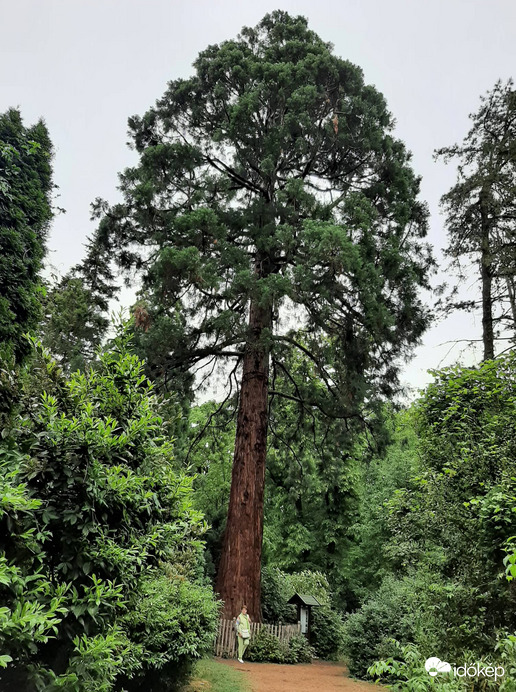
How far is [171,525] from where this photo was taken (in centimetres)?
386

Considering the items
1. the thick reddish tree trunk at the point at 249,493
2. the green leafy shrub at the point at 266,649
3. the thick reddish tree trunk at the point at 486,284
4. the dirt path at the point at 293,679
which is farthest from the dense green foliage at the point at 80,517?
the thick reddish tree trunk at the point at 486,284

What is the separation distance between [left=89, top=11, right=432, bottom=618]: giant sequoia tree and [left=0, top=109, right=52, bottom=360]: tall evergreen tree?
2.37 m

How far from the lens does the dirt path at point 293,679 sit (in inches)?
318

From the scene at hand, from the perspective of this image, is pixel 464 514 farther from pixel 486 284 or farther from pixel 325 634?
pixel 325 634

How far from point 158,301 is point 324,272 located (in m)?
3.48

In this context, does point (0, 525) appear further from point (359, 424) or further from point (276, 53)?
point (276, 53)

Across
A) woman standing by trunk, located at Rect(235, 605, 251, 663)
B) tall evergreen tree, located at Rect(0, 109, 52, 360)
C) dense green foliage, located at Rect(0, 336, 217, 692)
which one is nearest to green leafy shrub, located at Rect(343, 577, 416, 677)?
woman standing by trunk, located at Rect(235, 605, 251, 663)

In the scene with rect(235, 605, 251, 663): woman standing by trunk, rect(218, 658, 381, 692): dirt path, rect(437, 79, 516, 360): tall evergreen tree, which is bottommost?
rect(218, 658, 381, 692): dirt path

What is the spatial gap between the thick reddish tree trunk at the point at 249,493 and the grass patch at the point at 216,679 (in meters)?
1.51

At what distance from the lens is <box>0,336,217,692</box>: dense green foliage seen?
2.96m

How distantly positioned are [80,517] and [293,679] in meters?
7.70

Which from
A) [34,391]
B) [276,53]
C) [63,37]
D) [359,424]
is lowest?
[34,391]

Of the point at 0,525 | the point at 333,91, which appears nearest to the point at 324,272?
the point at 333,91

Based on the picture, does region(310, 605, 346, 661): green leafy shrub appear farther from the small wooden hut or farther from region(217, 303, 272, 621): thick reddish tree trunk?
region(217, 303, 272, 621): thick reddish tree trunk
